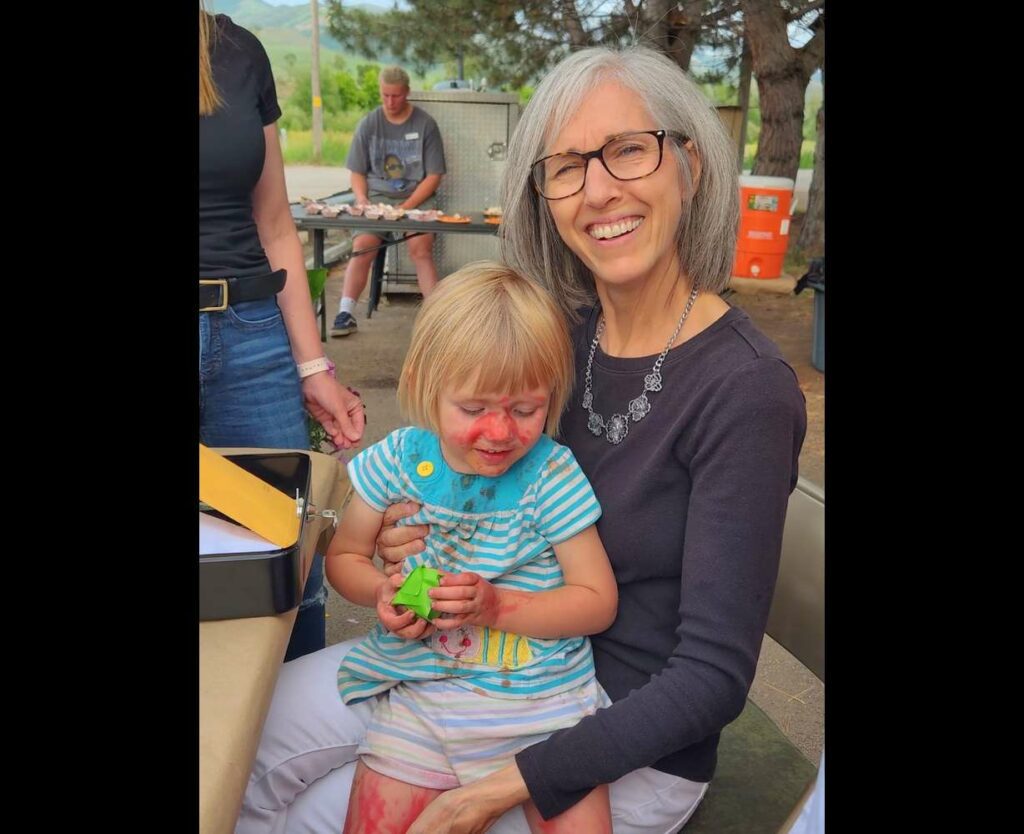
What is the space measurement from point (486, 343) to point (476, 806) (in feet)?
2.00

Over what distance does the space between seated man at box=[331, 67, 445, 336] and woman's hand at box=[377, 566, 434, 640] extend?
20.9 feet

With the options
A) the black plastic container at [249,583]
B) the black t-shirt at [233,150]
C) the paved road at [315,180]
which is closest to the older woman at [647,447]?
the black plastic container at [249,583]

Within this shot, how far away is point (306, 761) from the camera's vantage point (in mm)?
1514

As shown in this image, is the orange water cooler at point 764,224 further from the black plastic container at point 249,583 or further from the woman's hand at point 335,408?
the black plastic container at point 249,583

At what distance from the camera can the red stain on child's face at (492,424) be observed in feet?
4.28

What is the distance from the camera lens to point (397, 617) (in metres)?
1.26

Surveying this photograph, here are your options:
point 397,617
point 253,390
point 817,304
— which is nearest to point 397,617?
point 397,617

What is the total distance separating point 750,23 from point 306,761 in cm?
848

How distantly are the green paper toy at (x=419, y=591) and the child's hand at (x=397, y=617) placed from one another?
5 cm

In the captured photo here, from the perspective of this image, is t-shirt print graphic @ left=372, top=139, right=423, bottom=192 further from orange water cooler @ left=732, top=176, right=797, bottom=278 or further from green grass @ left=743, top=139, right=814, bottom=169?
green grass @ left=743, top=139, right=814, bottom=169

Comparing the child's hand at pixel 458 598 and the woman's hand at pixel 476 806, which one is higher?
the child's hand at pixel 458 598

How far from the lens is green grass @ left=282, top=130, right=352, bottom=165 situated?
896 inches

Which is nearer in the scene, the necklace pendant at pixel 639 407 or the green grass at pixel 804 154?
the necklace pendant at pixel 639 407
